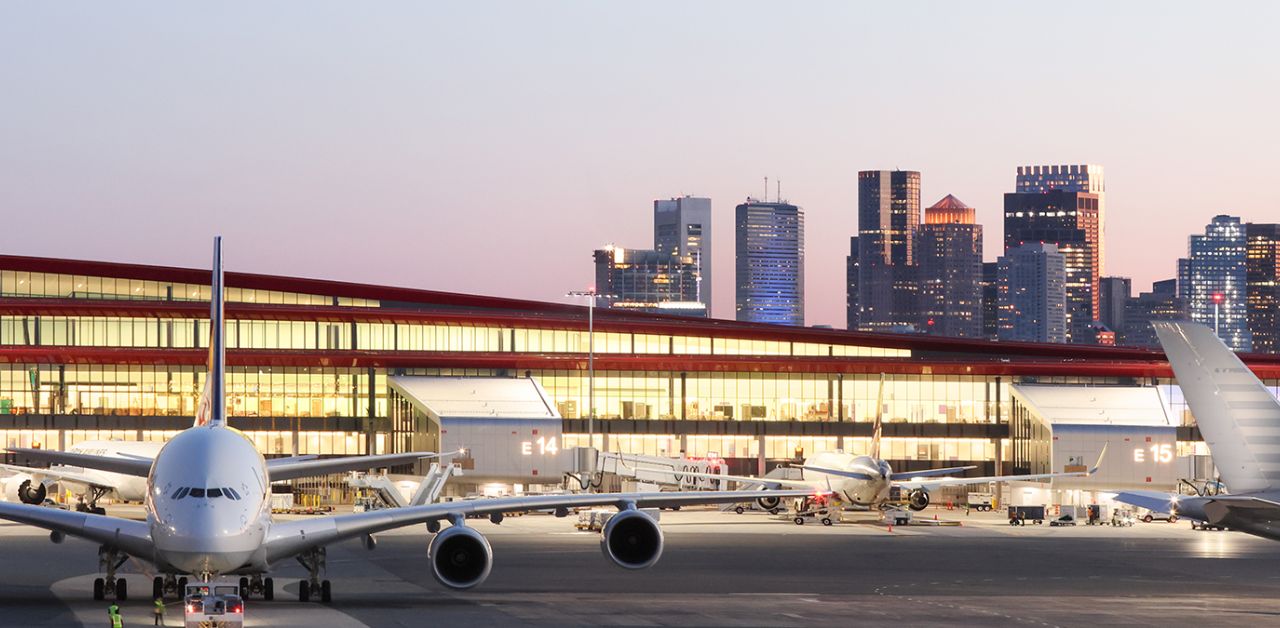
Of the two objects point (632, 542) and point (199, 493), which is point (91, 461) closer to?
point (199, 493)

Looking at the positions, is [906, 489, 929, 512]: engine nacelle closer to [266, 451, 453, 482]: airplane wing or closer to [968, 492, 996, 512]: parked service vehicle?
[968, 492, 996, 512]: parked service vehicle

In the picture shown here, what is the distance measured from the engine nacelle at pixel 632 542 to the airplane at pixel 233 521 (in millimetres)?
23

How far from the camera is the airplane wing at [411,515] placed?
39.7m

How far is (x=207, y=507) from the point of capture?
1436 inches

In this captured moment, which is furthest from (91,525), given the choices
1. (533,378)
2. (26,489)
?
(533,378)

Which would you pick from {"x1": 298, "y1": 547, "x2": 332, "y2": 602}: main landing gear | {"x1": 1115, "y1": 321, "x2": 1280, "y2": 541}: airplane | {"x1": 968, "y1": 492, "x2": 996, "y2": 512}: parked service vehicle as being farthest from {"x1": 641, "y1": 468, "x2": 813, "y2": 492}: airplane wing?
{"x1": 1115, "y1": 321, "x2": 1280, "y2": 541}: airplane

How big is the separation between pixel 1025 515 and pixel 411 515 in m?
62.9

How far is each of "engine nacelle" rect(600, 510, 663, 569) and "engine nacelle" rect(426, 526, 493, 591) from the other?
2887mm

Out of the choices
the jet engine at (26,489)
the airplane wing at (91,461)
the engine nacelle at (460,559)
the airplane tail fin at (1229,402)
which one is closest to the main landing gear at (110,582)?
the airplane wing at (91,461)

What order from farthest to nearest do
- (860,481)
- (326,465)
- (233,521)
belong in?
(860,481) → (326,465) → (233,521)

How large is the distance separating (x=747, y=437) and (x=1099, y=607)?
83748 mm

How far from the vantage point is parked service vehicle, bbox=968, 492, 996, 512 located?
375ft

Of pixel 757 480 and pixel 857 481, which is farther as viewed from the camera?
pixel 757 480

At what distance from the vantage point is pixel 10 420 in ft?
395
